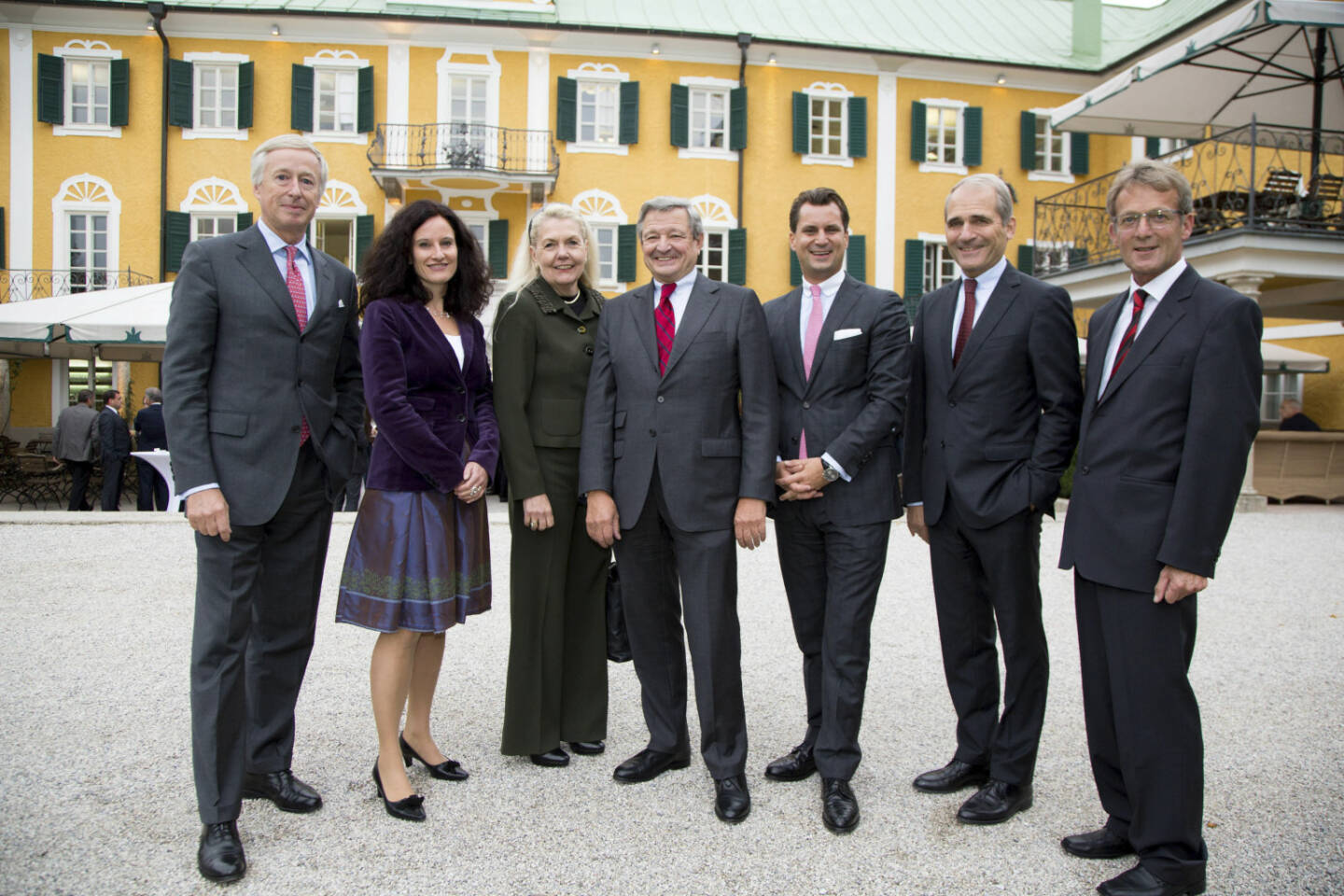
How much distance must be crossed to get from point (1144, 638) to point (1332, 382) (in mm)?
19912

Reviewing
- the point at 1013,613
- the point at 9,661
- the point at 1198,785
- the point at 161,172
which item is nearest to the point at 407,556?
the point at 1013,613

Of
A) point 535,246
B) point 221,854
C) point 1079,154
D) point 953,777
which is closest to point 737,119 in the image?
point 1079,154

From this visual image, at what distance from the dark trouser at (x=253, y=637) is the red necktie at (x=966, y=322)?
7.40ft

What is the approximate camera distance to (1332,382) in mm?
18625

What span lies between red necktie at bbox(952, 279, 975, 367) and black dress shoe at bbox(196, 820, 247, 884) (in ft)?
9.08

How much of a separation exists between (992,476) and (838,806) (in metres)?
1.22

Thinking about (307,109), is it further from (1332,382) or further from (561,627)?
(1332,382)

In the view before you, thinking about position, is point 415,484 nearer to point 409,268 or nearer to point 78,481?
point 409,268

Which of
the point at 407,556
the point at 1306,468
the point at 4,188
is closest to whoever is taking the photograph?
the point at 407,556

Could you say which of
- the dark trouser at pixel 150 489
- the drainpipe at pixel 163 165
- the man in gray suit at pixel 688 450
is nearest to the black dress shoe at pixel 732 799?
the man in gray suit at pixel 688 450

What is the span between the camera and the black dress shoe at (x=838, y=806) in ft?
9.82

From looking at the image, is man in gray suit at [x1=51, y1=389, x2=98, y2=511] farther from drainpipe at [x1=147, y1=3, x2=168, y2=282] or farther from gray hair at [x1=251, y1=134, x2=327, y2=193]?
gray hair at [x1=251, y1=134, x2=327, y2=193]

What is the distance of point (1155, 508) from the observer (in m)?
2.69

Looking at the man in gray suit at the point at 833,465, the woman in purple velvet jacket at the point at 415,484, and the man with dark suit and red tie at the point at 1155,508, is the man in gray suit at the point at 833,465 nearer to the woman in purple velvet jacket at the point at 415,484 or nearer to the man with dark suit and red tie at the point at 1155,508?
the man with dark suit and red tie at the point at 1155,508
